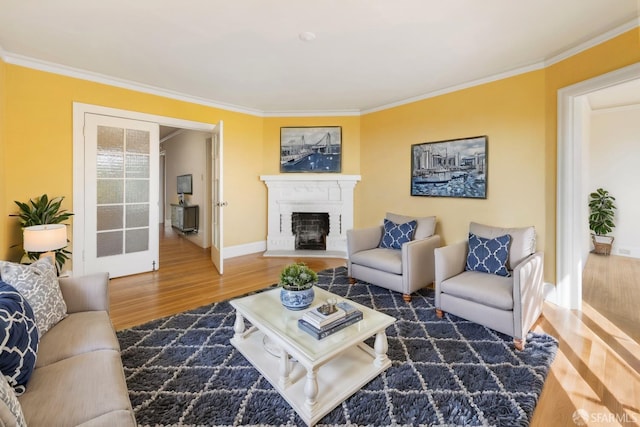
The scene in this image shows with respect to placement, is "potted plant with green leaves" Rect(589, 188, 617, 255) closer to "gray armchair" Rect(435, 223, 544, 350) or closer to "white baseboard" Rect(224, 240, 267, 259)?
"gray armchair" Rect(435, 223, 544, 350)

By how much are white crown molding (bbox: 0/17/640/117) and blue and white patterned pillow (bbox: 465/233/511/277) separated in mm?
1843

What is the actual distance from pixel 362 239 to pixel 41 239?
3.18 m

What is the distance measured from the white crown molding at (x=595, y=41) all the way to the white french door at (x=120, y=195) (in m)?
4.74

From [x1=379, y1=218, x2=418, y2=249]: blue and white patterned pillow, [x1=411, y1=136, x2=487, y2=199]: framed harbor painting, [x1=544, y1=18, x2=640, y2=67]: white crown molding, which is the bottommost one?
[x1=379, y1=218, x2=418, y2=249]: blue and white patterned pillow

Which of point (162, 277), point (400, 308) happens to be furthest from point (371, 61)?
point (162, 277)

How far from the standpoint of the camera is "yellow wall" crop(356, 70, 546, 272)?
3.10 m

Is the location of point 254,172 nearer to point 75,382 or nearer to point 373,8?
point 373,8

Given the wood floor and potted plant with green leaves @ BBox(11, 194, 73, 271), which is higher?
potted plant with green leaves @ BBox(11, 194, 73, 271)

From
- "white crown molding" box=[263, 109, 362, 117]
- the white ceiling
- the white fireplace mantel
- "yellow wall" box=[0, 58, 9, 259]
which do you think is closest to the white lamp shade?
"yellow wall" box=[0, 58, 9, 259]

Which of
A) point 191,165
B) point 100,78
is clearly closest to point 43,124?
point 100,78

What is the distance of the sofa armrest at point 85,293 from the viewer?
1.88m

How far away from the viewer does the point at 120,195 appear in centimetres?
381

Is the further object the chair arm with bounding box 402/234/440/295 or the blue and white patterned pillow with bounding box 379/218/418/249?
the blue and white patterned pillow with bounding box 379/218/418/249

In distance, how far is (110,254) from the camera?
12.3ft
